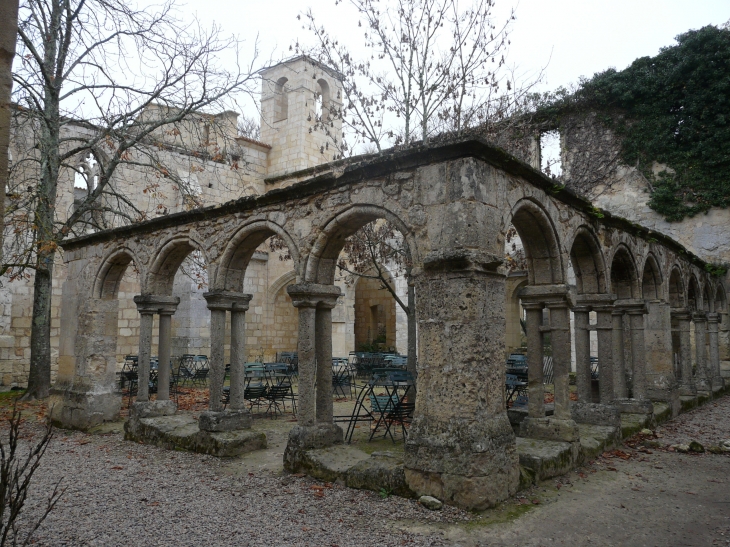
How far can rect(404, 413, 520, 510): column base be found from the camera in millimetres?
4078

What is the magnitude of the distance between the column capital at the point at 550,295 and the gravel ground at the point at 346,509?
1.59m

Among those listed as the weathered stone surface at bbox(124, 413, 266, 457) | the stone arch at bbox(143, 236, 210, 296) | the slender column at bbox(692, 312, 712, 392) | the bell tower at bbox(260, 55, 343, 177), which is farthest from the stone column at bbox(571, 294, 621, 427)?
the bell tower at bbox(260, 55, 343, 177)

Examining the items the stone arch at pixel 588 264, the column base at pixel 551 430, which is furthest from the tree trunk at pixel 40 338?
the stone arch at pixel 588 264

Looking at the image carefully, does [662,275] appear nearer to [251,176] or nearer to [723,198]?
[723,198]

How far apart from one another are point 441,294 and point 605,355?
3627 mm

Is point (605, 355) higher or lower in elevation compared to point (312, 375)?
higher

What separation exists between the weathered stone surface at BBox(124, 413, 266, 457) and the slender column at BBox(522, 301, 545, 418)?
290cm

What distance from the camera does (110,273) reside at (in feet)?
26.1

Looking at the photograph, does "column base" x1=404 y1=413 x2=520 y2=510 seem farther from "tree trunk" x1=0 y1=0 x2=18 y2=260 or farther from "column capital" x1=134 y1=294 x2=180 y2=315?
"column capital" x1=134 y1=294 x2=180 y2=315

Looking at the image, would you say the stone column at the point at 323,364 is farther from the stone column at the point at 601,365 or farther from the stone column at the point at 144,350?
the stone column at the point at 601,365

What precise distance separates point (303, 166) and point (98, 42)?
833cm

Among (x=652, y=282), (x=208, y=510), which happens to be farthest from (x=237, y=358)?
(x=652, y=282)

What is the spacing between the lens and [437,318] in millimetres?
4395

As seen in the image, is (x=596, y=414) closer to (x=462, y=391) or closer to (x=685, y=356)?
(x=462, y=391)
